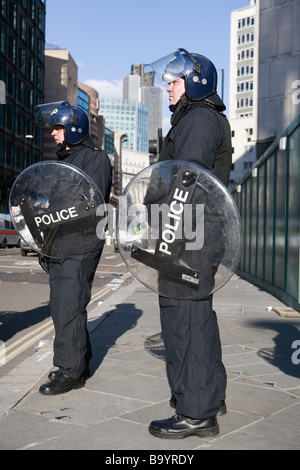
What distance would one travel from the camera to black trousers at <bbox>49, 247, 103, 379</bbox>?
4.25m

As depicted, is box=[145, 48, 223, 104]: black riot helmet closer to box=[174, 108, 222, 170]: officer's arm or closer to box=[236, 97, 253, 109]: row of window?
box=[174, 108, 222, 170]: officer's arm

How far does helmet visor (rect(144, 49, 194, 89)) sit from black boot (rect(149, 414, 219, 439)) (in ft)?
5.96

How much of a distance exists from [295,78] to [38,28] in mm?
44680

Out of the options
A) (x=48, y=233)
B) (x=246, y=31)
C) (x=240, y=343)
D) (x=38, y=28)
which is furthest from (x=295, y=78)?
(x=246, y=31)

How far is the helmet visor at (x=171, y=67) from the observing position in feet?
11.8

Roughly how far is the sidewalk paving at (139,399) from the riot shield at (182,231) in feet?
2.49

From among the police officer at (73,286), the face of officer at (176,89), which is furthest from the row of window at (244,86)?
the face of officer at (176,89)

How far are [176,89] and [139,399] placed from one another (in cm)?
187

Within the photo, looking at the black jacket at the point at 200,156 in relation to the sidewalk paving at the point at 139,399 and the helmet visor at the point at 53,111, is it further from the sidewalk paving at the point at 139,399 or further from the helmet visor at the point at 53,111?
the helmet visor at the point at 53,111

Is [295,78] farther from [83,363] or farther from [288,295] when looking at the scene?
[83,363]

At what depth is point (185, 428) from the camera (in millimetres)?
3256

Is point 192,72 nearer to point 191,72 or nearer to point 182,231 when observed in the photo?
point 191,72

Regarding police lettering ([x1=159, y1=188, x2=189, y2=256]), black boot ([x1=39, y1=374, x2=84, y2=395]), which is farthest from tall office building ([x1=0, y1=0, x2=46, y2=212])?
police lettering ([x1=159, y1=188, x2=189, y2=256])
